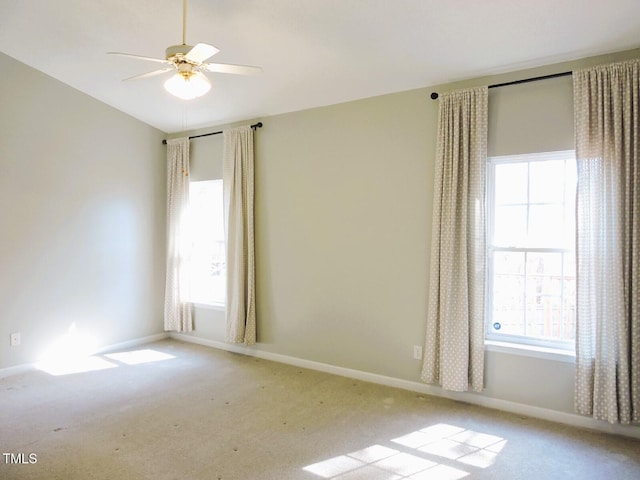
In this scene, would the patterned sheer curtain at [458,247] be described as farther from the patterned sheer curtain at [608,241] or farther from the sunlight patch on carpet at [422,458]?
the patterned sheer curtain at [608,241]

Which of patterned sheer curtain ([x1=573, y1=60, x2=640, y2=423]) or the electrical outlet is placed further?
the electrical outlet

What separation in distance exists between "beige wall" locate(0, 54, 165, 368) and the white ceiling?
0.56m

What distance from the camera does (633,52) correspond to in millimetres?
2859

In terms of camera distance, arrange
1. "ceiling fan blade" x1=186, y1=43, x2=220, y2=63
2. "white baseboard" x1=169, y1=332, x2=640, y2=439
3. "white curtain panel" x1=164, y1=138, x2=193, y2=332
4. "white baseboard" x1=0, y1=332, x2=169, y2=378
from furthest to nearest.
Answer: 1. "white curtain panel" x1=164, y1=138, x2=193, y2=332
2. "white baseboard" x1=0, y1=332, x2=169, y2=378
3. "white baseboard" x1=169, y1=332, x2=640, y2=439
4. "ceiling fan blade" x1=186, y1=43, x2=220, y2=63

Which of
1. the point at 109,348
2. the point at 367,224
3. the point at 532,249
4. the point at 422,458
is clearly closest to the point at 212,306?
the point at 109,348

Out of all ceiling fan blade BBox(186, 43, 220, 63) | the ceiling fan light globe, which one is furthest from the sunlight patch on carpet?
ceiling fan blade BBox(186, 43, 220, 63)

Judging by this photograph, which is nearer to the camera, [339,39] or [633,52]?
[633,52]

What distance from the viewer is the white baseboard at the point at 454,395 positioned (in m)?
2.94

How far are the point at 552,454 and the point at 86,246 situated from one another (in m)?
4.94

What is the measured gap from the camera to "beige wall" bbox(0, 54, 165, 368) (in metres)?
4.05

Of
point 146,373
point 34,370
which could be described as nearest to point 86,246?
point 34,370

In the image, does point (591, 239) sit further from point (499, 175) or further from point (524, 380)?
point (524, 380)

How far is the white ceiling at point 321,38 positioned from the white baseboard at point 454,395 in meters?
2.73

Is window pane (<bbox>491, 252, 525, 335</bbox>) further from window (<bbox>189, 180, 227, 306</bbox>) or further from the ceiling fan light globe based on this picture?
window (<bbox>189, 180, 227, 306</bbox>)
